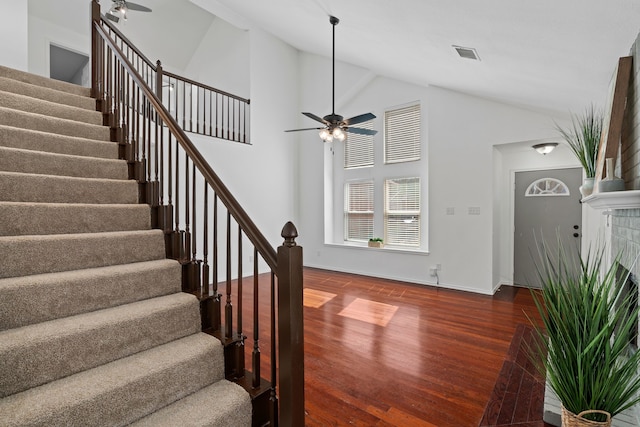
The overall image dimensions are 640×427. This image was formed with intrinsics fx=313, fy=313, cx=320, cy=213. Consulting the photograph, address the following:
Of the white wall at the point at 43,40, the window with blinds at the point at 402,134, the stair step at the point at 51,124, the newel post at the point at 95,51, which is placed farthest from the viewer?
the window with blinds at the point at 402,134

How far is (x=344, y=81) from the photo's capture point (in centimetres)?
631

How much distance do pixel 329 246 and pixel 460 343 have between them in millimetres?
3821

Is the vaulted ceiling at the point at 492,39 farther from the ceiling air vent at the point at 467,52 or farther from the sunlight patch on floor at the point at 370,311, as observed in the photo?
the sunlight patch on floor at the point at 370,311

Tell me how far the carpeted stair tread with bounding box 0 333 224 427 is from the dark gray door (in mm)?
5060

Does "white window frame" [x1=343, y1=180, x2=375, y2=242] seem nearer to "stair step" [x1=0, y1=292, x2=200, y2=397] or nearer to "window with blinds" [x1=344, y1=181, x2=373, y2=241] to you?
"window with blinds" [x1=344, y1=181, x2=373, y2=241]

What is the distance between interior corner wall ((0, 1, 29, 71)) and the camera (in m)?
3.64

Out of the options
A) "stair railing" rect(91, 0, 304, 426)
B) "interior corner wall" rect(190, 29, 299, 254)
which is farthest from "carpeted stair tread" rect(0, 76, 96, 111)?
"interior corner wall" rect(190, 29, 299, 254)

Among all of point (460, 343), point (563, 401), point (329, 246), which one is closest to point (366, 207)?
point (329, 246)

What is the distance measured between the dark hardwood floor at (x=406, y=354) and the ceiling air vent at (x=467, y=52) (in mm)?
2820

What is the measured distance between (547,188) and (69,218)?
6071mm

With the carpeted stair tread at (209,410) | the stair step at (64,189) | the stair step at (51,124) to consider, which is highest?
the stair step at (51,124)

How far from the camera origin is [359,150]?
6.48 m

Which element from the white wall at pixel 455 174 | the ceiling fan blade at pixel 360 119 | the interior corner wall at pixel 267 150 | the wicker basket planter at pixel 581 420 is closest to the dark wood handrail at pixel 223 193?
the wicker basket planter at pixel 581 420

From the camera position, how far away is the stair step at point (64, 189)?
1.97 meters
